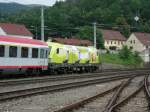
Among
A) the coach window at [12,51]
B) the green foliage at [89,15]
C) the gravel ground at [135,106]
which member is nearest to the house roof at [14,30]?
the green foliage at [89,15]

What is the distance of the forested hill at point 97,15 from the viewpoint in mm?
118312

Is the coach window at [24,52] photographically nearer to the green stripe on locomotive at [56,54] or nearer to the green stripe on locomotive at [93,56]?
the green stripe on locomotive at [56,54]

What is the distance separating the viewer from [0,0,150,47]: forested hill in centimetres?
11831

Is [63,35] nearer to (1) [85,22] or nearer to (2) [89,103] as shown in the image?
(1) [85,22]

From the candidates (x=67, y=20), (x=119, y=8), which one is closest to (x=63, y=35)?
(x=67, y=20)

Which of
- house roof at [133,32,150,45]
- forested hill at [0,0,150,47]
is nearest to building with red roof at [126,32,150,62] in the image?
house roof at [133,32,150,45]

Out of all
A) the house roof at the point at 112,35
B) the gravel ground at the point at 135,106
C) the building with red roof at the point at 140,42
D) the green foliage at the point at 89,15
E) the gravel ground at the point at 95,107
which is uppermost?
the green foliage at the point at 89,15

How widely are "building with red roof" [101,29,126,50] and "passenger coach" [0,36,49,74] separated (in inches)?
4177

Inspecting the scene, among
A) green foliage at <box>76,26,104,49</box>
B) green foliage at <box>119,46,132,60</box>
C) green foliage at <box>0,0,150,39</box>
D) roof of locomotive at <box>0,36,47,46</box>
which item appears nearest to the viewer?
roof of locomotive at <box>0,36,47,46</box>

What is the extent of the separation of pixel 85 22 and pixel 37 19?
3869 cm

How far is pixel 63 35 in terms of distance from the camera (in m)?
117

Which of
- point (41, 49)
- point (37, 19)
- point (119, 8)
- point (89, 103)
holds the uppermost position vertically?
point (119, 8)

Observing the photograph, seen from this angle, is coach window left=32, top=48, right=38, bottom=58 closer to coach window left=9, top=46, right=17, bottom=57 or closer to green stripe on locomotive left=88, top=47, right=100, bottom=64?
coach window left=9, top=46, right=17, bottom=57

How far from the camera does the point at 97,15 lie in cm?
14825
